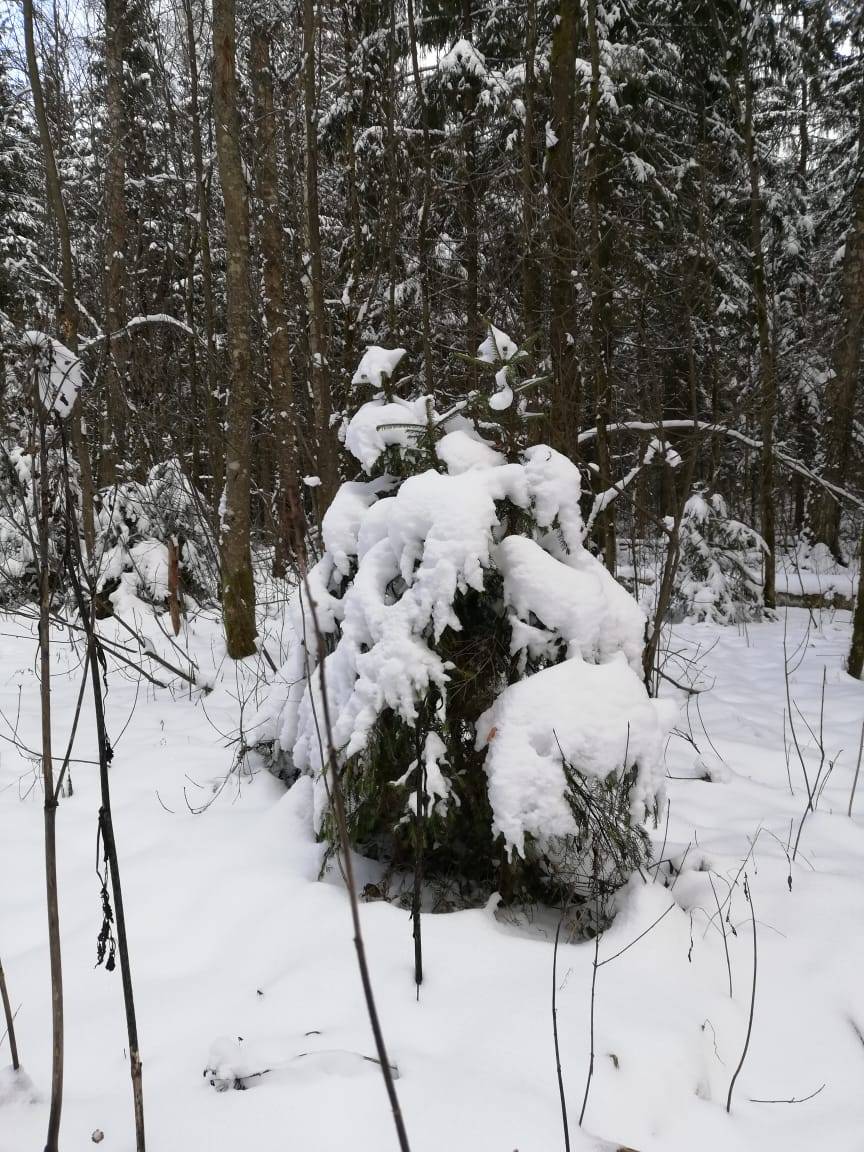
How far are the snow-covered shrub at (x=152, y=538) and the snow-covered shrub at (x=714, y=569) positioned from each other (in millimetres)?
5847

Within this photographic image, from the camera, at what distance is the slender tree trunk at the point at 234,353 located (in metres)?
5.30

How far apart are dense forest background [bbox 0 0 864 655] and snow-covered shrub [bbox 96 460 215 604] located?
15.0 inches

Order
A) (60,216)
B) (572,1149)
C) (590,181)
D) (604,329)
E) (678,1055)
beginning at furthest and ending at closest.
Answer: (60,216) < (604,329) < (590,181) < (678,1055) < (572,1149)

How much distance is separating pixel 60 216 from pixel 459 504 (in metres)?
7.66

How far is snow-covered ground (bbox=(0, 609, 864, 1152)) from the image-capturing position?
146 centimetres

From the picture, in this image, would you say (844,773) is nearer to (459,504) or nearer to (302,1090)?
(459,504)

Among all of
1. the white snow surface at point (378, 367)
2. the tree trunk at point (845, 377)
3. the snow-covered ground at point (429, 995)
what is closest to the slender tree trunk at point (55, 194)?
the white snow surface at point (378, 367)

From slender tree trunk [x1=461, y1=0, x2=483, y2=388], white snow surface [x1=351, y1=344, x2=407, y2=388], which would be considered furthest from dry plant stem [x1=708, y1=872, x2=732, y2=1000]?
slender tree trunk [x1=461, y1=0, x2=483, y2=388]

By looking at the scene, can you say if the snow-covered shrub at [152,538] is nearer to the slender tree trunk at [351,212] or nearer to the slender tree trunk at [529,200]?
the slender tree trunk at [351,212]

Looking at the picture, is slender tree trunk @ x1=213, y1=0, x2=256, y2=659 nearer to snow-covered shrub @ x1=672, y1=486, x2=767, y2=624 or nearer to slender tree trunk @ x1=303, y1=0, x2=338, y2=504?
slender tree trunk @ x1=303, y1=0, x2=338, y2=504

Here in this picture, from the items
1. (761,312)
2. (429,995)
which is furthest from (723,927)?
(761,312)

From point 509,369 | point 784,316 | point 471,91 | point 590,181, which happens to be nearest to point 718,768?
point 509,369

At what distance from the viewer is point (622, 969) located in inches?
76.5

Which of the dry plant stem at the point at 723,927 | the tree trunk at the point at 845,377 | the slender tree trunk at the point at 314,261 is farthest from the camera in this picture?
the tree trunk at the point at 845,377
